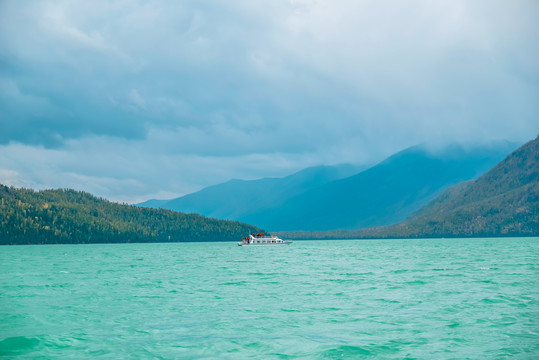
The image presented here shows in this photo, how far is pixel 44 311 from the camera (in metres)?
55.2

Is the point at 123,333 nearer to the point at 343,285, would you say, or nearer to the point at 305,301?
the point at 305,301

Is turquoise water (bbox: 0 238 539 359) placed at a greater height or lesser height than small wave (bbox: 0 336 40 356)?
greater

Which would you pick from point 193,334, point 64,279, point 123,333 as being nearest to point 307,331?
point 193,334

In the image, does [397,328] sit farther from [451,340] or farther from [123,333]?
[123,333]

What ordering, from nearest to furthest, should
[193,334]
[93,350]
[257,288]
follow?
1. [93,350]
2. [193,334]
3. [257,288]

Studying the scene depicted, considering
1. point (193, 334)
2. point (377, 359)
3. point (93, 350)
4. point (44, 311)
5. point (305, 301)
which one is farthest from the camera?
point (305, 301)

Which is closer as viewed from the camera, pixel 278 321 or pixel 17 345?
pixel 17 345

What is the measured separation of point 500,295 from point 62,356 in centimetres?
4769

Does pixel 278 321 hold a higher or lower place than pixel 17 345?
higher

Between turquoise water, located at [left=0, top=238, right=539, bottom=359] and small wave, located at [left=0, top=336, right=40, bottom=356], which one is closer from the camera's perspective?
turquoise water, located at [left=0, top=238, right=539, bottom=359]

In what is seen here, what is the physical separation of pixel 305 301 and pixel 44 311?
27.3m

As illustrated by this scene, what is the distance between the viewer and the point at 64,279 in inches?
3777

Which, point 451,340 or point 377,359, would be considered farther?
point 451,340

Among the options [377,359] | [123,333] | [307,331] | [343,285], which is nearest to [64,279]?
[343,285]
